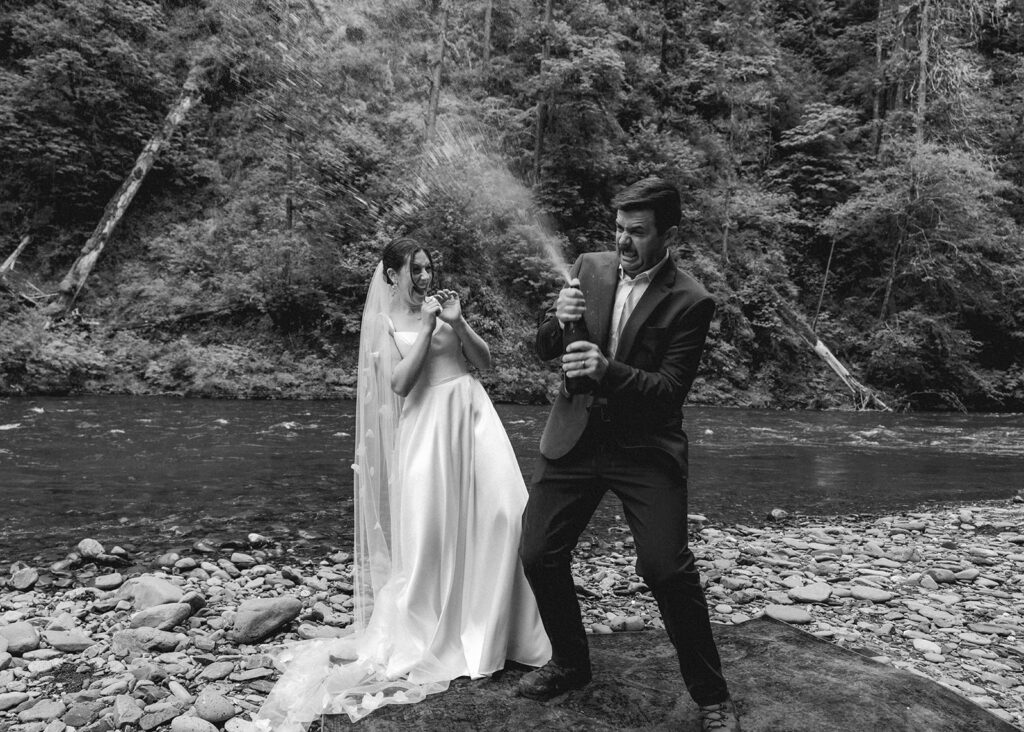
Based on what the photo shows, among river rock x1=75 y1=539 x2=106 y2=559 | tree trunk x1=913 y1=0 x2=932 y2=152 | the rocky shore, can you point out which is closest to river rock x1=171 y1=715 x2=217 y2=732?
the rocky shore

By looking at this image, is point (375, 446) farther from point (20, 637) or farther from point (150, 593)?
point (20, 637)

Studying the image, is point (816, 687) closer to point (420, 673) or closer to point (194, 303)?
point (420, 673)

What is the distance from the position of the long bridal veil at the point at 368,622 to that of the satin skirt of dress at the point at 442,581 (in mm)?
10

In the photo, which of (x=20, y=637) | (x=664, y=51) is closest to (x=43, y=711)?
(x=20, y=637)

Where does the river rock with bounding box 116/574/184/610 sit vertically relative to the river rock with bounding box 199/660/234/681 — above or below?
below

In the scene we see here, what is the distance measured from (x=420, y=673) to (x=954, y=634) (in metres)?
3.71

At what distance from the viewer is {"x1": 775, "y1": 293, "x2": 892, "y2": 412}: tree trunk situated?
22453 mm

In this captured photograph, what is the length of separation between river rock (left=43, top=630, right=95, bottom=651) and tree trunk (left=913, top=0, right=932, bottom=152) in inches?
1085

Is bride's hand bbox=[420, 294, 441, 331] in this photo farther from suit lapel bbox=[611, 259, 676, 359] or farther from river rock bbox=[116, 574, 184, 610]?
river rock bbox=[116, 574, 184, 610]

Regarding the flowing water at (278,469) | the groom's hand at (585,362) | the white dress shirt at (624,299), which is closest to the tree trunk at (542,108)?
the flowing water at (278,469)

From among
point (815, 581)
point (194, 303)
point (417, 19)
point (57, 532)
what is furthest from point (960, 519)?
point (417, 19)

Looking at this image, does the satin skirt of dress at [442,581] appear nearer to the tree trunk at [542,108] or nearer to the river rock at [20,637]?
the river rock at [20,637]

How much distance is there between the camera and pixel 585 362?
2.80 metres

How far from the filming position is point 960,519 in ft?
27.9
